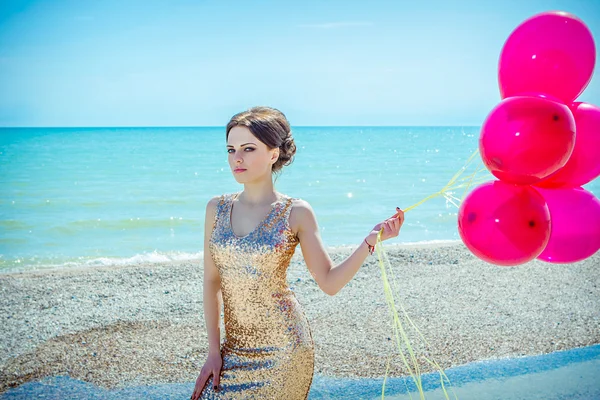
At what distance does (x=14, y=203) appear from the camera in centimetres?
1653

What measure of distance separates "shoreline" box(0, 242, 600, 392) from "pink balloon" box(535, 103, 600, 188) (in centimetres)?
253

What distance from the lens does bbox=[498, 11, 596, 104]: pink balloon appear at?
9.41 feet

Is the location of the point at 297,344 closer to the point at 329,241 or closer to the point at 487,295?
the point at 487,295

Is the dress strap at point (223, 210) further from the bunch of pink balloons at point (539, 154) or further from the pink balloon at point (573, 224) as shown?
the pink balloon at point (573, 224)

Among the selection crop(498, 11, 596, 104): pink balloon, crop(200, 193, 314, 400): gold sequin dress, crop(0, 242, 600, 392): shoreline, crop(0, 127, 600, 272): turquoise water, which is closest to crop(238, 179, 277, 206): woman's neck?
crop(200, 193, 314, 400): gold sequin dress

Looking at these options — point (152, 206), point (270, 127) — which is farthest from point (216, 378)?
point (152, 206)

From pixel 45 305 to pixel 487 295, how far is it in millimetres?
5498

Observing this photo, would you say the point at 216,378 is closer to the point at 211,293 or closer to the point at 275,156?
the point at 211,293

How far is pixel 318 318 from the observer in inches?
244

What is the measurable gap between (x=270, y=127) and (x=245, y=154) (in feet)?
0.67

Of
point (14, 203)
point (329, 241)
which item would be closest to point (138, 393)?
point (329, 241)

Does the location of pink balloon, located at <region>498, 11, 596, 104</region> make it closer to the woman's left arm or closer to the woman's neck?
the woman's left arm

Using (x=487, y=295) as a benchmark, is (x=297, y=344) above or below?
above

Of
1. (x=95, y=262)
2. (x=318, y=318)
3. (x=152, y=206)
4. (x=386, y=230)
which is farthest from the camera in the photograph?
(x=152, y=206)
